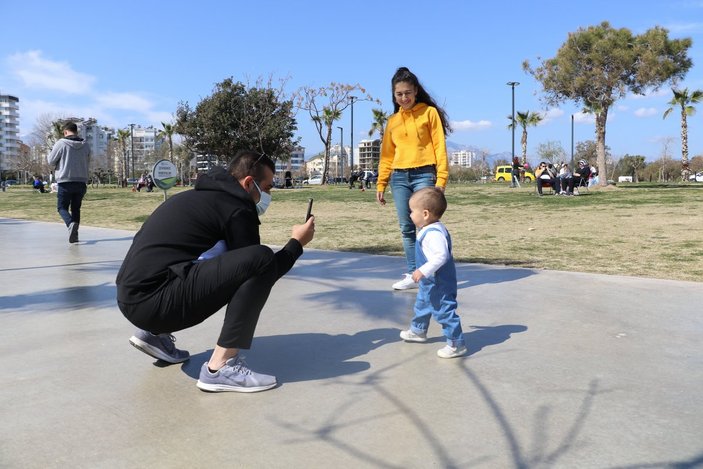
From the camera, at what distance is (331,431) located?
6.97 ft

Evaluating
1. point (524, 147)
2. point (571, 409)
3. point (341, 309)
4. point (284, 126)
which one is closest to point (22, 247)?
point (341, 309)

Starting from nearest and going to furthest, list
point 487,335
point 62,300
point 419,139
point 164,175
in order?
1. point 487,335
2. point 62,300
3. point 419,139
4. point 164,175

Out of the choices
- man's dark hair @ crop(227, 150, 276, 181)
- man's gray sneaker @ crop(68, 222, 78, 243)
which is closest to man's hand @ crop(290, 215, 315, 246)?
man's dark hair @ crop(227, 150, 276, 181)

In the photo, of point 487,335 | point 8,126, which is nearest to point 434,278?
point 487,335

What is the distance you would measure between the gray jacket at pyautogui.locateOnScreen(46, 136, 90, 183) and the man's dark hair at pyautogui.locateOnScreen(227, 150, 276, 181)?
602 centimetres

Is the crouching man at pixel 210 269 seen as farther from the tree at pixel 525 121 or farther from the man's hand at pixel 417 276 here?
the tree at pixel 525 121

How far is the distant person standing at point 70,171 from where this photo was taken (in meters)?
7.77

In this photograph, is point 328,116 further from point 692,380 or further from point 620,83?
point 692,380

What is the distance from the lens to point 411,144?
4691 mm

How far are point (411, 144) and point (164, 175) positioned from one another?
819 centimetres

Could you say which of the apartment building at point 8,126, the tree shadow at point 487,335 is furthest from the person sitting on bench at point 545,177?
the apartment building at point 8,126

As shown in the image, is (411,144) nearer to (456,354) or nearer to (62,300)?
(456,354)

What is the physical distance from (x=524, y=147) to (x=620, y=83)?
28.7m

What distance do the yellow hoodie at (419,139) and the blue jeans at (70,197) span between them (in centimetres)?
501
